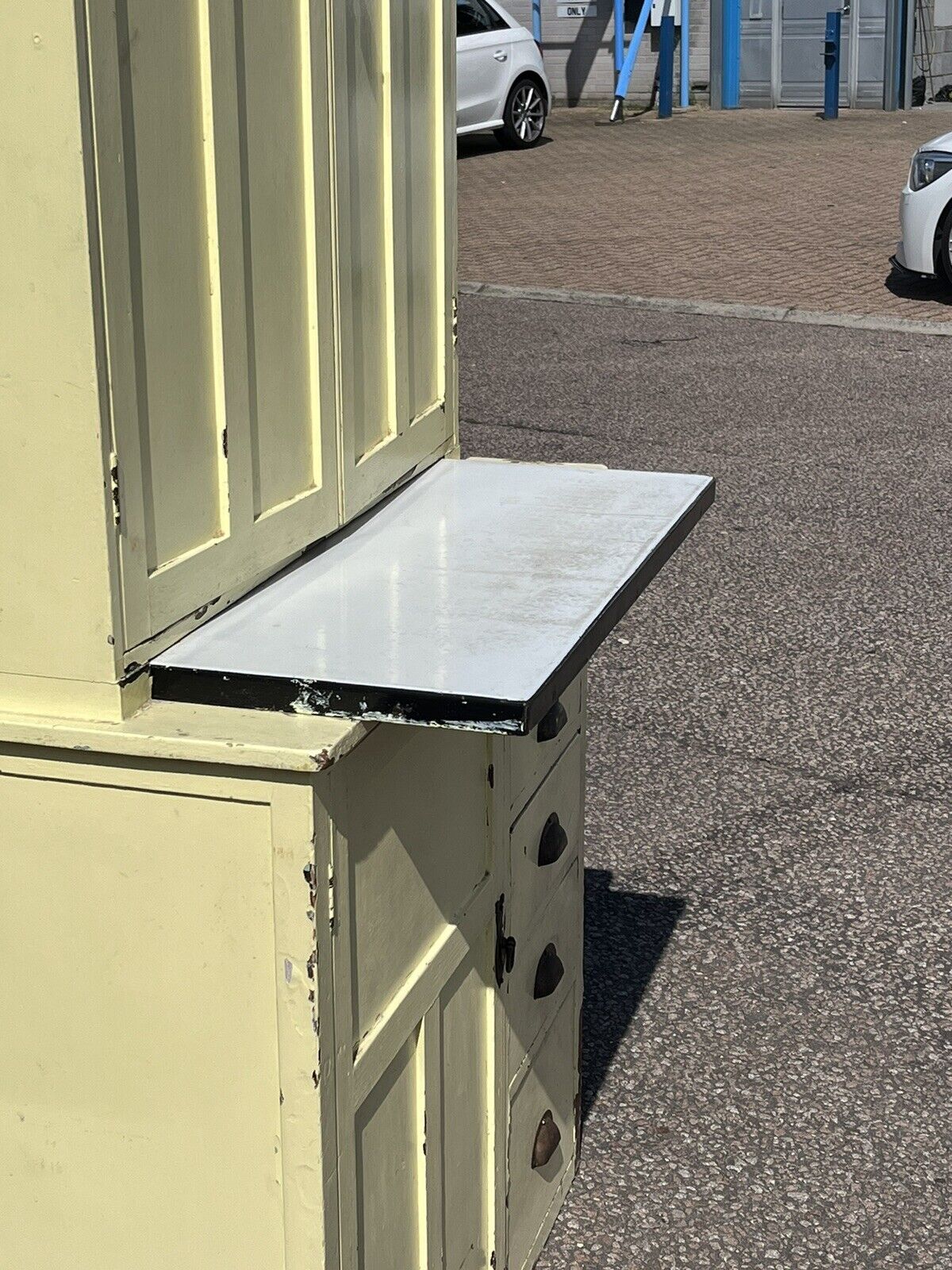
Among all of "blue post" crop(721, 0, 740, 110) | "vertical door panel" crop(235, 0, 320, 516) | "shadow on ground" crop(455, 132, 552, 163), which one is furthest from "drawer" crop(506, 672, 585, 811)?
"blue post" crop(721, 0, 740, 110)

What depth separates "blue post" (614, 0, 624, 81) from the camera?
69.2 feet

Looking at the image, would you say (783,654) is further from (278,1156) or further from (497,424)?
(278,1156)

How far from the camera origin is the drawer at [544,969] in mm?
2676

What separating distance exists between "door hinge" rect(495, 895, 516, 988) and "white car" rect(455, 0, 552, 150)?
1564 centimetres

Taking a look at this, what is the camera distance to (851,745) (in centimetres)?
482

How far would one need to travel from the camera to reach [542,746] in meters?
2.74

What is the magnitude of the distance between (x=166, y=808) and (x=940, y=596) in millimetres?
4573

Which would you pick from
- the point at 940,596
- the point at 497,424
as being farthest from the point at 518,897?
the point at 497,424

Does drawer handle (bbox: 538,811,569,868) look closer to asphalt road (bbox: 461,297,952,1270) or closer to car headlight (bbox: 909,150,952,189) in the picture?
asphalt road (bbox: 461,297,952,1270)

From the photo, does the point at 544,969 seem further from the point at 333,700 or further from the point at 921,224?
the point at 921,224

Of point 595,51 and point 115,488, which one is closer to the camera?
point 115,488

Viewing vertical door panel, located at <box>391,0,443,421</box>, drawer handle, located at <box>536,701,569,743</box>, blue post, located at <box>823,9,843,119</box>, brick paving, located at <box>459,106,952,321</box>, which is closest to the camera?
vertical door panel, located at <box>391,0,443,421</box>

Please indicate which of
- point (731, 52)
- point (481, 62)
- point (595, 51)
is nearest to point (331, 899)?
point (481, 62)

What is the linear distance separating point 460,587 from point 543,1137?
1129 mm
